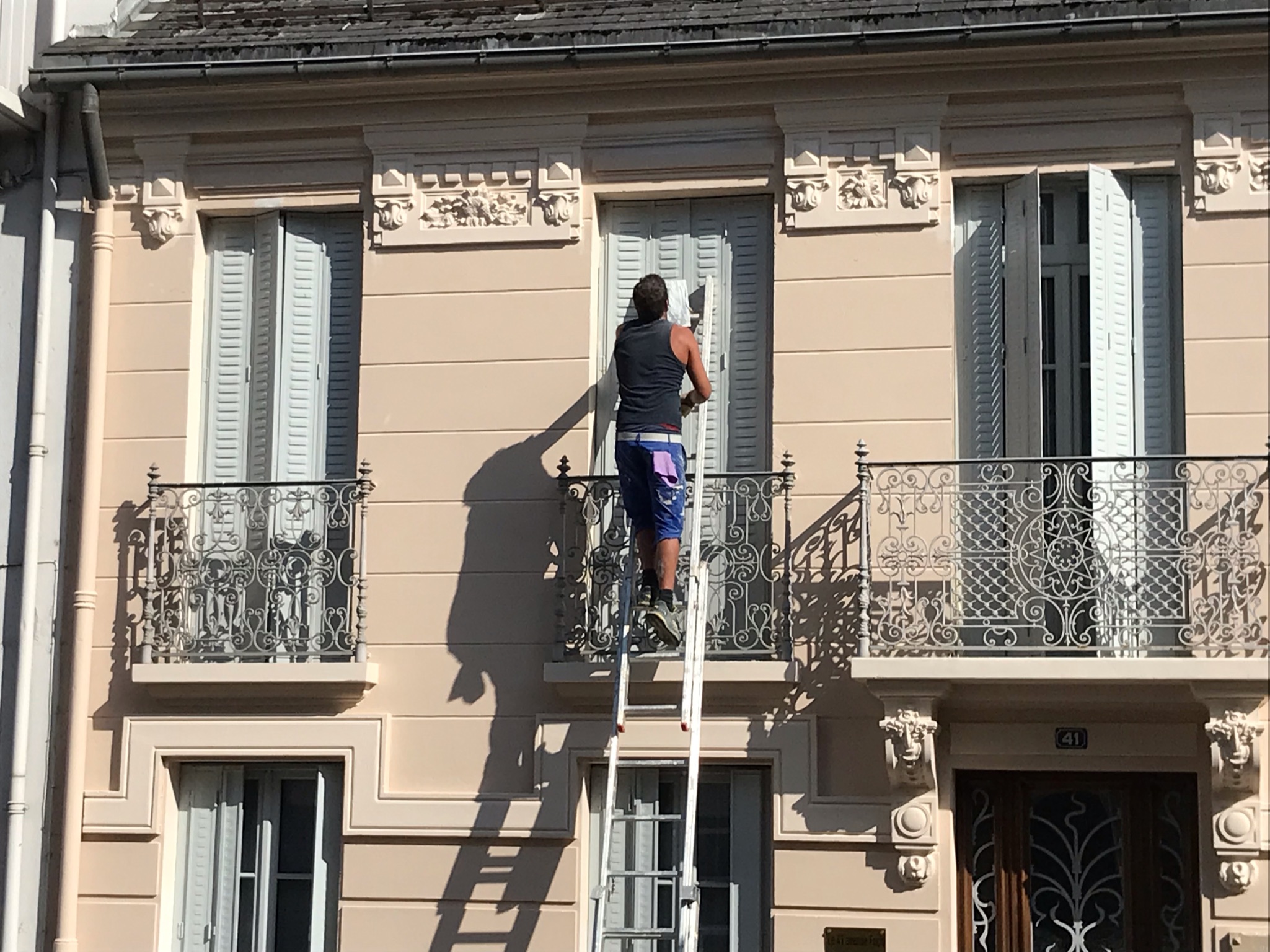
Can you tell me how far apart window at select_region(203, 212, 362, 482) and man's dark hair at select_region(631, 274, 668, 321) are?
2.05 m

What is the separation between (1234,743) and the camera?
32.9 ft

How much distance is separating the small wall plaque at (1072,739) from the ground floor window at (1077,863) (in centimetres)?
25

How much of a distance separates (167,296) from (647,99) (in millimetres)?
3116

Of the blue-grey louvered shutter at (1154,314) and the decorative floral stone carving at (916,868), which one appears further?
the blue-grey louvered shutter at (1154,314)

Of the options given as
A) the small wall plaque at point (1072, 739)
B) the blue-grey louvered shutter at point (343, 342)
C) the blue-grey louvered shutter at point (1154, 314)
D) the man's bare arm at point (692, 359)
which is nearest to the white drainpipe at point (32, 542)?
the blue-grey louvered shutter at point (343, 342)

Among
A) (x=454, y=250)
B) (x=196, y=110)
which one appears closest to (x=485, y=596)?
(x=454, y=250)

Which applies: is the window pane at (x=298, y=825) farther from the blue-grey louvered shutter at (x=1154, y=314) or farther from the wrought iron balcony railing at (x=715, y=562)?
the blue-grey louvered shutter at (x=1154, y=314)

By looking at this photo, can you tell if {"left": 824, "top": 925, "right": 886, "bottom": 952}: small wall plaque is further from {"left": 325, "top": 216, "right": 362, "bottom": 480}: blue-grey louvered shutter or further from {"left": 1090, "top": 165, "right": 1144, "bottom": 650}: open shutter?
{"left": 325, "top": 216, "right": 362, "bottom": 480}: blue-grey louvered shutter

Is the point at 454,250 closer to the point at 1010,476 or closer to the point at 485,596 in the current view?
the point at 485,596

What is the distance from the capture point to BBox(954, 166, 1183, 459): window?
1096cm

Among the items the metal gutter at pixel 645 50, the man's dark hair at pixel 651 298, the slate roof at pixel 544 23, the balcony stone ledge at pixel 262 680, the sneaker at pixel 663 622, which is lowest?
the balcony stone ledge at pixel 262 680

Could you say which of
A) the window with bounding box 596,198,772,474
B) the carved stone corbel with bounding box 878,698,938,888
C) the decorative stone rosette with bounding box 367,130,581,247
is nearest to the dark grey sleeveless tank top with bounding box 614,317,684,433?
the window with bounding box 596,198,772,474

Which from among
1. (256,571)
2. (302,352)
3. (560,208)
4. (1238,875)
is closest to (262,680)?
(256,571)

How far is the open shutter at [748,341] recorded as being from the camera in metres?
11.4
